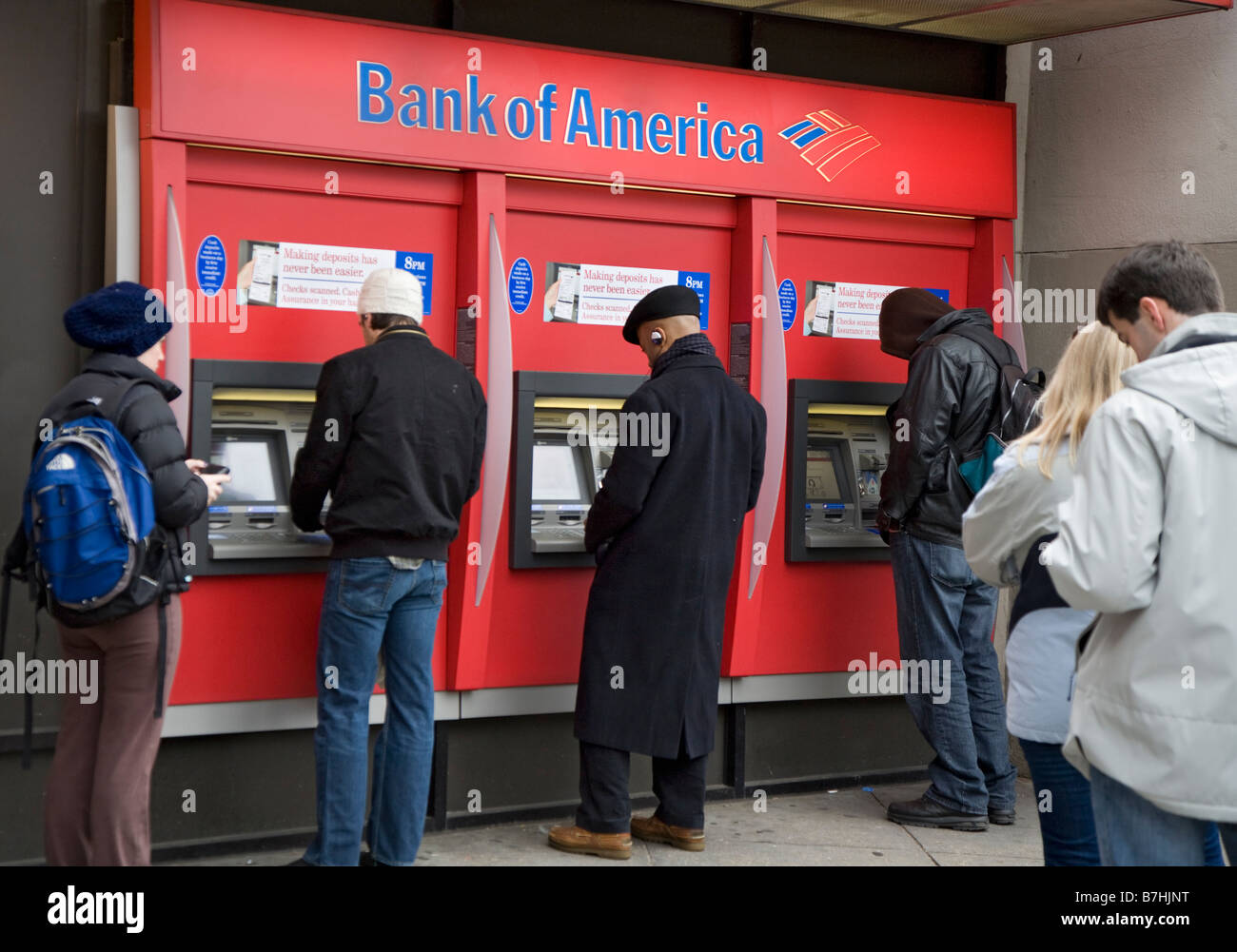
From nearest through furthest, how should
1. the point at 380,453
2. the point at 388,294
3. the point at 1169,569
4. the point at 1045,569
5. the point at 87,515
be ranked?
the point at 1169,569 → the point at 1045,569 → the point at 87,515 → the point at 380,453 → the point at 388,294

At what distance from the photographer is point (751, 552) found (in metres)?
5.43

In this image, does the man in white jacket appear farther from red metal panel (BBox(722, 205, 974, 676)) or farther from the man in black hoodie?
red metal panel (BBox(722, 205, 974, 676))

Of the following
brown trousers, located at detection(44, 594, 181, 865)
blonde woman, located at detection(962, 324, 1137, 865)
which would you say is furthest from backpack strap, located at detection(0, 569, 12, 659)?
blonde woman, located at detection(962, 324, 1137, 865)

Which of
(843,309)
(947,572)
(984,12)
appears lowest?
(947,572)

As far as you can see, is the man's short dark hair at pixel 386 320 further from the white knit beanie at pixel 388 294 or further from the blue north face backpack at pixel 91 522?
the blue north face backpack at pixel 91 522

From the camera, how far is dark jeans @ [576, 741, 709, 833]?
15.4ft

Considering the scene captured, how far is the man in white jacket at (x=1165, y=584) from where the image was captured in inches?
94.0

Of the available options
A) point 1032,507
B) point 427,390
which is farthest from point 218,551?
point 1032,507

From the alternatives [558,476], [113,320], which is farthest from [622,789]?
[113,320]

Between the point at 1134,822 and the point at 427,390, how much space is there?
2517mm

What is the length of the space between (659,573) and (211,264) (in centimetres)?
174

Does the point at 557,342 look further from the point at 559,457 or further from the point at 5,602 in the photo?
the point at 5,602

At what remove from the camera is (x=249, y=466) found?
452cm

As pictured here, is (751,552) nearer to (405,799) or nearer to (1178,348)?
(405,799)
